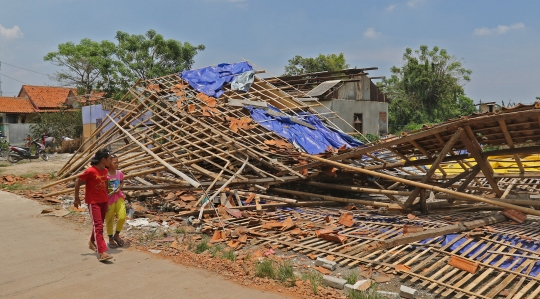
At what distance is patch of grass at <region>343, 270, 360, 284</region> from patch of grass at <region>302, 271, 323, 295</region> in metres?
0.26

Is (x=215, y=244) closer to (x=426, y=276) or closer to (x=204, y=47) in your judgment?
(x=426, y=276)

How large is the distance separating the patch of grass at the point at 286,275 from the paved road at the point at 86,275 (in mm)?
277

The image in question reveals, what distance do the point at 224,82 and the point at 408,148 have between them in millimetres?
6213

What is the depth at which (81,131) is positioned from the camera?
26.7 meters

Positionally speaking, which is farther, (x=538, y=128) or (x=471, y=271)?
(x=538, y=128)

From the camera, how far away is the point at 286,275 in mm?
4270

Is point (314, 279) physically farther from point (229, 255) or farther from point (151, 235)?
point (151, 235)

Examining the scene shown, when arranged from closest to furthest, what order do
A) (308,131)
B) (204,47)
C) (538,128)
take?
(538,128) < (308,131) < (204,47)

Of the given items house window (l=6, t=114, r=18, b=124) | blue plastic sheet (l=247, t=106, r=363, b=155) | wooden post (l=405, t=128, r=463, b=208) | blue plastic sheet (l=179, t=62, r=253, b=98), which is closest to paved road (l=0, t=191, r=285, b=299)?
wooden post (l=405, t=128, r=463, b=208)

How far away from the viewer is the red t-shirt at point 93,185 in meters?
5.01

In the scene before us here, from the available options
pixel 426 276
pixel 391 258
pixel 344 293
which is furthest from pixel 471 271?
pixel 344 293

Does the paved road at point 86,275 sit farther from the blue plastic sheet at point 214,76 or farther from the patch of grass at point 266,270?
the blue plastic sheet at point 214,76

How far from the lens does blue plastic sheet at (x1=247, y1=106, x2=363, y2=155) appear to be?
10469mm

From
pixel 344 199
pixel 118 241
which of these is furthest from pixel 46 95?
pixel 118 241
